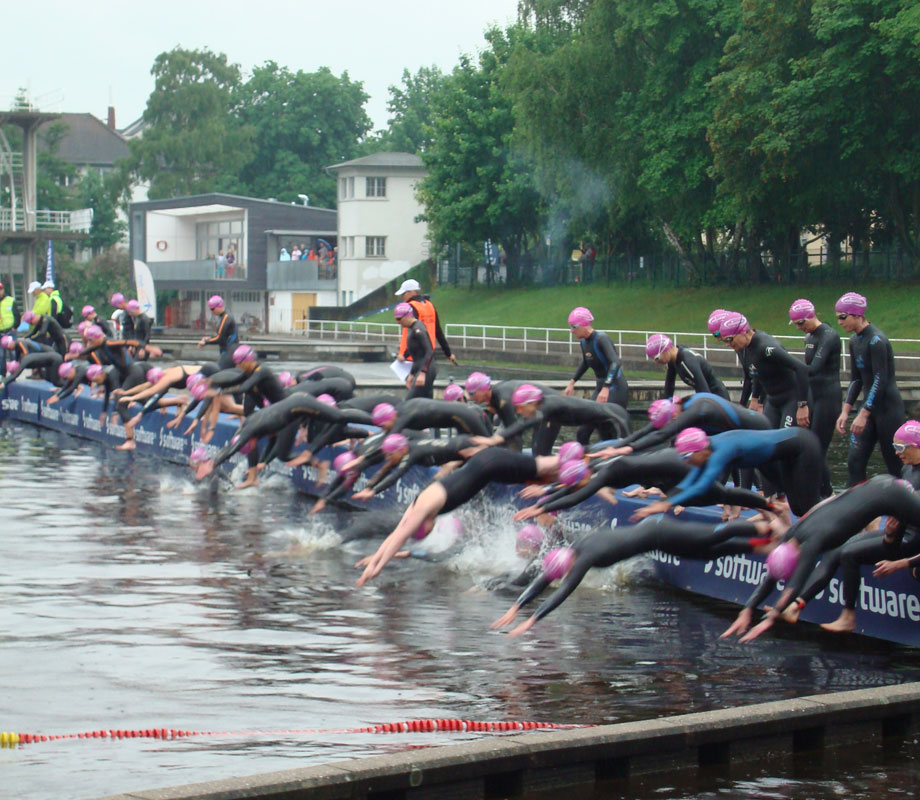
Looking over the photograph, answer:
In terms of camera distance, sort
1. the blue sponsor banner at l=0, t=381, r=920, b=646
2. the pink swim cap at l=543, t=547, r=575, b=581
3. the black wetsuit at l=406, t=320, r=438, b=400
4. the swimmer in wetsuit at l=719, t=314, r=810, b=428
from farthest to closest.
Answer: the black wetsuit at l=406, t=320, r=438, b=400 → the swimmer in wetsuit at l=719, t=314, r=810, b=428 → the blue sponsor banner at l=0, t=381, r=920, b=646 → the pink swim cap at l=543, t=547, r=575, b=581

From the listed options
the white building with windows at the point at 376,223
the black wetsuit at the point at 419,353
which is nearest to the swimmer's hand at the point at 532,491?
the black wetsuit at the point at 419,353

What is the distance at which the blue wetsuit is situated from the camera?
33.8ft

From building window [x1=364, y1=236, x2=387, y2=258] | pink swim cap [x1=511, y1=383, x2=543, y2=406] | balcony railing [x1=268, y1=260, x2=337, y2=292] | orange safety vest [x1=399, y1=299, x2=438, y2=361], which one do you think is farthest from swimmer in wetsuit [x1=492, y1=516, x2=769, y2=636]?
building window [x1=364, y1=236, x2=387, y2=258]

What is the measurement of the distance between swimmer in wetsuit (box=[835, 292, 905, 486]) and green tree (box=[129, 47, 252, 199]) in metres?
88.9

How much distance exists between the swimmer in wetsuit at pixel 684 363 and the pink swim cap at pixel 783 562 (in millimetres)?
4002

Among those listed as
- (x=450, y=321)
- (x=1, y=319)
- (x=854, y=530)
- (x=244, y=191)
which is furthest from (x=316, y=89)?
(x=854, y=530)

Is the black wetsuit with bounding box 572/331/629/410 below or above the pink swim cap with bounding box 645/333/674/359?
below

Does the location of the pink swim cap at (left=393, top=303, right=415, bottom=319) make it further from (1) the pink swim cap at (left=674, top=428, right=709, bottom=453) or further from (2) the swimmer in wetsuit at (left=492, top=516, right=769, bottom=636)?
(1) the pink swim cap at (left=674, top=428, right=709, bottom=453)

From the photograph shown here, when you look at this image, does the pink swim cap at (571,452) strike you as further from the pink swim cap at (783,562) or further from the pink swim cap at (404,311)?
the pink swim cap at (404,311)

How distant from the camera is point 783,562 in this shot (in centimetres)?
927

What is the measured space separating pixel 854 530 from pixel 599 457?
108 inches

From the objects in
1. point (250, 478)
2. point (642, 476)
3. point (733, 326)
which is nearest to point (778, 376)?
point (733, 326)

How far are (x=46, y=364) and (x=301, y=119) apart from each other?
8862cm

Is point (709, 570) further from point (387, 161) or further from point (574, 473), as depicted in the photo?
point (387, 161)
